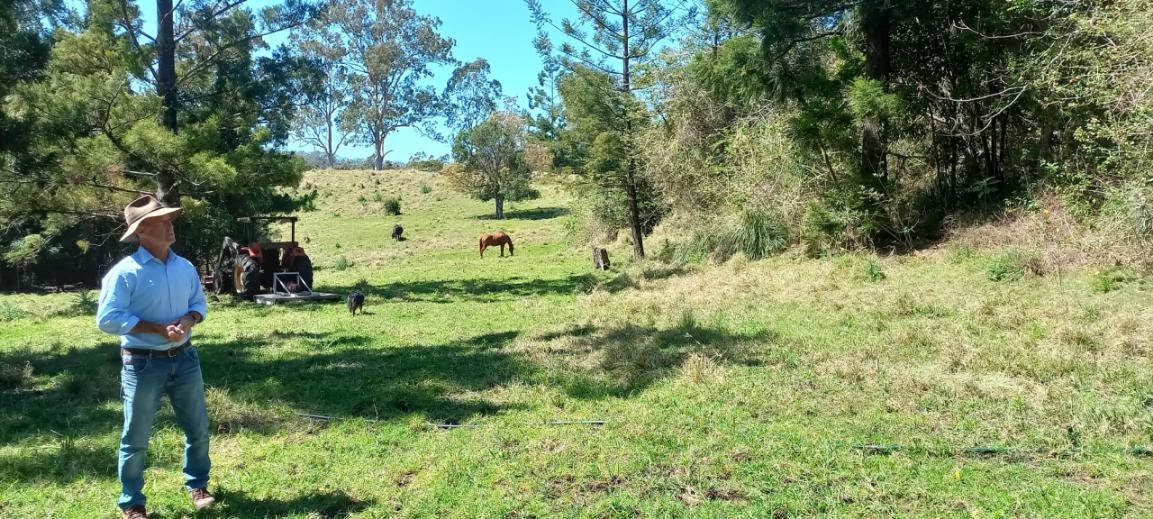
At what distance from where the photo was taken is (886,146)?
41.6 feet

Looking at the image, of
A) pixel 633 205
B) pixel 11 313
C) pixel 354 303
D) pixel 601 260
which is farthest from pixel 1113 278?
pixel 11 313

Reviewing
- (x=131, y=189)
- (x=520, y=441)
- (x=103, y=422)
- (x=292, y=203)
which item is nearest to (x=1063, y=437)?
(x=520, y=441)

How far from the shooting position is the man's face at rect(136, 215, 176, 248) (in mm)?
3441

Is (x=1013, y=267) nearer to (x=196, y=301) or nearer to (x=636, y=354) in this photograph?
(x=636, y=354)

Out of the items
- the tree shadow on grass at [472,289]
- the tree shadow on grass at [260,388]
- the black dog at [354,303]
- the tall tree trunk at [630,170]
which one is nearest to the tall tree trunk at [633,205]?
the tall tree trunk at [630,170]

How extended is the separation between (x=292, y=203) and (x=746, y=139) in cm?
1239

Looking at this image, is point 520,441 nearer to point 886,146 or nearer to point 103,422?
point 103,422

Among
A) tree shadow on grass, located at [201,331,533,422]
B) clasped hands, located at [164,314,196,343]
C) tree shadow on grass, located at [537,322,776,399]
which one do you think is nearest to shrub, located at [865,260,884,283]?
tree shadow on grass, located at [537,322,776,399]

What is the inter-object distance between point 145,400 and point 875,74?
12.1 m

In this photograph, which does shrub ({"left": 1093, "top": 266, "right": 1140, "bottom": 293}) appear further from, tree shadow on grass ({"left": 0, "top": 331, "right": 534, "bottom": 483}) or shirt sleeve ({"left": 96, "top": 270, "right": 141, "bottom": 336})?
shirt sleeve ({"left": 96, "top": 270, "right": 141, "bottom": 336})

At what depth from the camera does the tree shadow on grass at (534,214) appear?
113 feet

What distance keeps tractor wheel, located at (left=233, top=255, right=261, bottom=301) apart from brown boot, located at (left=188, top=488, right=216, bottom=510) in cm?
1076

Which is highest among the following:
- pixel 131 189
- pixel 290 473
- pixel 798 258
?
pixel 131 189

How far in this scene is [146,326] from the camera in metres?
3.36
